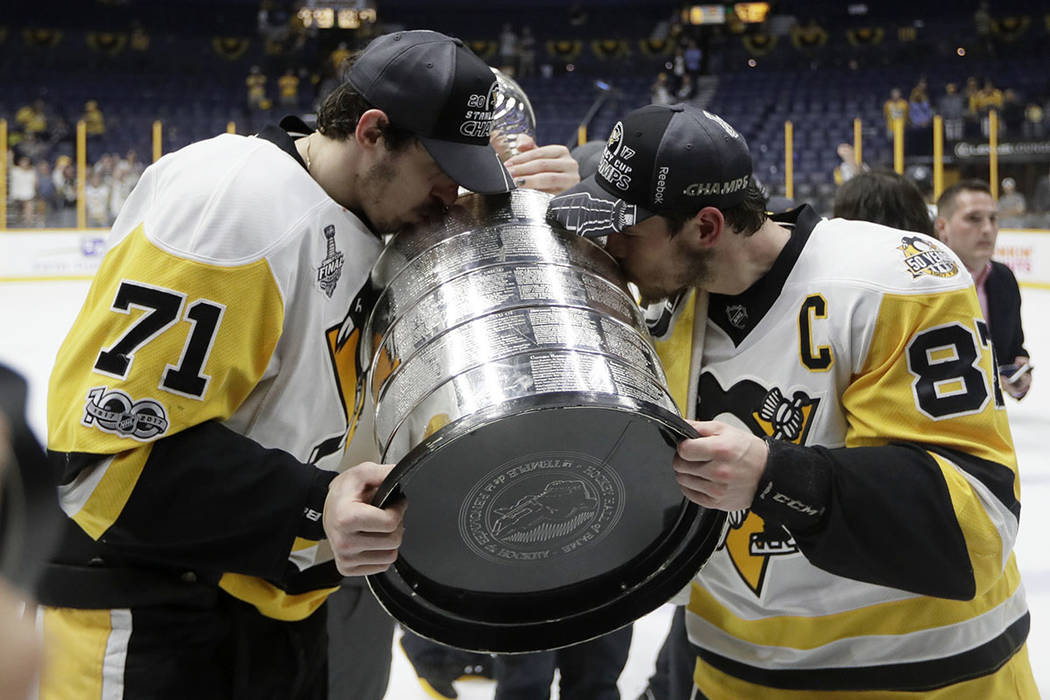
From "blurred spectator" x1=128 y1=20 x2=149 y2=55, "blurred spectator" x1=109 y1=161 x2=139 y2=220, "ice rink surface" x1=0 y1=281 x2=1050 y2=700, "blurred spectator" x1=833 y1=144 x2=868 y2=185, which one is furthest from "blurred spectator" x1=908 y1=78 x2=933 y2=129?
"blurred spectator" x1=128 y1=20 x2=149 y2=55

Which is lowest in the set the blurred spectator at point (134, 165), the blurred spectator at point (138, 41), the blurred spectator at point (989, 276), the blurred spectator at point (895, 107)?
the blurred spectator at point (138, 41)

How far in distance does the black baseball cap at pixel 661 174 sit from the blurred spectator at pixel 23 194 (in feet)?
35.2

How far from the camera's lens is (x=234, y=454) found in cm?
113

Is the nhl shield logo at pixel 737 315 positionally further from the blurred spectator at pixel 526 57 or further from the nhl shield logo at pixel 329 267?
the blurred spectator at pixel 526 57

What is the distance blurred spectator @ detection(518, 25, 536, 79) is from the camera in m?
19.2

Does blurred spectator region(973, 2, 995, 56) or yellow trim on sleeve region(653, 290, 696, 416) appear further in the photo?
blurred spectator region(973, 2, 995, 56)

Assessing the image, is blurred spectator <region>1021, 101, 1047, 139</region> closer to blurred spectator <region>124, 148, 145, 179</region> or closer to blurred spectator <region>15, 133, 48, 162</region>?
blurred spectator <region>124, 148, 145, 179</region>

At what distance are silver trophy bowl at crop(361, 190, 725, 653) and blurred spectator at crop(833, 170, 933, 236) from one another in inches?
58.3

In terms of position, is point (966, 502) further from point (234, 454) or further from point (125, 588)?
point (125, 588)

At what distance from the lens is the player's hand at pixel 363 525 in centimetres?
95

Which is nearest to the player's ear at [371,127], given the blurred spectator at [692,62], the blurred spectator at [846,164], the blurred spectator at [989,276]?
the blurred spectator at [989,276]

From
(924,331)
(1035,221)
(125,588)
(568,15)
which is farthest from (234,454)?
(568,15)

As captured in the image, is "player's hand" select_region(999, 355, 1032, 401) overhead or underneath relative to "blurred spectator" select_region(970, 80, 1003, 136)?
overhead

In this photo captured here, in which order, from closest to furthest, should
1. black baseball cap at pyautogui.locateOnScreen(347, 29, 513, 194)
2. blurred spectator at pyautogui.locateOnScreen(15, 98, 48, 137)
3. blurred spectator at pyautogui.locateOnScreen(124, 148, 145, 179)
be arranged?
1. black baseball cap at pyautogui.locateOnScreen(347, 29, 513, 194)
2. blurred spectator at pyautogui.locateOnScreen(124, 148, 145, 179)
3. blurred spectator at pyautogui.locateOnScreen(15, 98, 48, 137)
